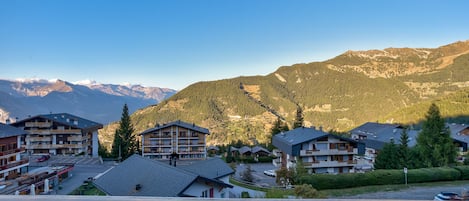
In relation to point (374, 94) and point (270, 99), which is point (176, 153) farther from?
point (374, 94)

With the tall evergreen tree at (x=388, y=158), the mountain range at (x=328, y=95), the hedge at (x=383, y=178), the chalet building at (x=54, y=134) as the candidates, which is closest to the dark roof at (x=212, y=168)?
the hedge at (x=383, y=178)

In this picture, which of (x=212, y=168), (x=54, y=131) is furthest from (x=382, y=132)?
(x=54, y=131)

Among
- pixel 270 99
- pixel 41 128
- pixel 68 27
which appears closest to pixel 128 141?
pixel 41 128

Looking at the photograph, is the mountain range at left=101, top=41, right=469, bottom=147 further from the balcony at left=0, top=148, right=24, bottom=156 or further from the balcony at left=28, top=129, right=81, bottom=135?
the balcony at left=0, top=148, right=24, bottom=156

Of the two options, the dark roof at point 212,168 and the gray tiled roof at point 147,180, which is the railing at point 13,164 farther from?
the gray tiled roof at point 147,180

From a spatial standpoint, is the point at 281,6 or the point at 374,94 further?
the point at 374,94

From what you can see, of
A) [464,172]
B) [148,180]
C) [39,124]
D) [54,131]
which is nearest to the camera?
[148,180]

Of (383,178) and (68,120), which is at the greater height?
(68,120)

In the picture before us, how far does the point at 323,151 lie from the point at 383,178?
4222 millimetres

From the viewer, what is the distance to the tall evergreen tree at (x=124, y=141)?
1925cm

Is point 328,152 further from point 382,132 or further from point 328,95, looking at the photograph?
point 328,95

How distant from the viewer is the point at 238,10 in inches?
244

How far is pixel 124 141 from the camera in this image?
1950 cm

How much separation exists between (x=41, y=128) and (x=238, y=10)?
22649 millimetres
